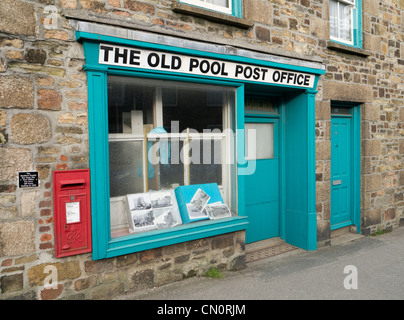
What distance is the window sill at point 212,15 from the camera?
13.8 ft

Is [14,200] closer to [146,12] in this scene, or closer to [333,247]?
[146,12]

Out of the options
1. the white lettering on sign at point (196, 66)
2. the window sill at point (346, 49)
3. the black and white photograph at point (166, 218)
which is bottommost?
the black and white photograph at point (166, 218)

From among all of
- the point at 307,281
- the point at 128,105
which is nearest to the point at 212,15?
the point at 128,105

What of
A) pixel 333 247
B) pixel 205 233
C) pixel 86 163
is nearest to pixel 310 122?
pixel 333 247

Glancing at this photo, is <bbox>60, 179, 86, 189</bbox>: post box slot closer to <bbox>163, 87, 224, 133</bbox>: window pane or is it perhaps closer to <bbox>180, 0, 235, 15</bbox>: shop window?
<bbox>163, 87, 224, 133</bbox>: window pane

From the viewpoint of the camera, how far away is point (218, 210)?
486 cm

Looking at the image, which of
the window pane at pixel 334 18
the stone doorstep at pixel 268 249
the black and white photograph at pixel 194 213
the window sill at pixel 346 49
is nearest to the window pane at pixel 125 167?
the black and white photograph at pixel 194 213

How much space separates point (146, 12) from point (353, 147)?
4.93m

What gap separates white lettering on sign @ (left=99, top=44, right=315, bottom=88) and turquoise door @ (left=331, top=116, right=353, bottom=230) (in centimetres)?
147

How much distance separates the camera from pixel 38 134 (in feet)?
11.3

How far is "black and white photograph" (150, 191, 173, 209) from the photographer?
14.6 ft

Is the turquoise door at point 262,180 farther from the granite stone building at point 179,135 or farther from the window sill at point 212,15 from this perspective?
the window sill at point 212,15

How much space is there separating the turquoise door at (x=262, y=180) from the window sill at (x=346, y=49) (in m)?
1.65

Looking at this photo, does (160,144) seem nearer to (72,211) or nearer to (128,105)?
(128,105)
